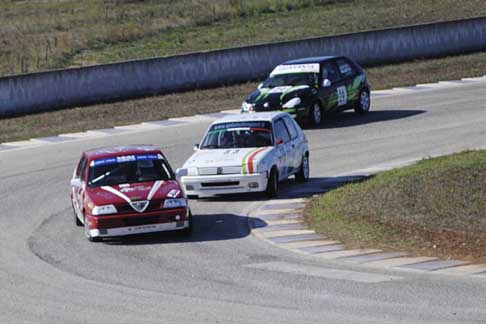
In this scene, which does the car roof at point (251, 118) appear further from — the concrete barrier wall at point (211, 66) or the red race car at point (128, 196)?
the concrete barrier wall at point (211, 66)

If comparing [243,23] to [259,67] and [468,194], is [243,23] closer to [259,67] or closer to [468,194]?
[259,67]

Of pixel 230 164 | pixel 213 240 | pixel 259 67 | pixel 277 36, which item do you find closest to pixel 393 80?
pixel 259 67

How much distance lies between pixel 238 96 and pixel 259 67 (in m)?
3.26

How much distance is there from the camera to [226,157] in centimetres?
2152

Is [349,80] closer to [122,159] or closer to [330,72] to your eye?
[330,72]

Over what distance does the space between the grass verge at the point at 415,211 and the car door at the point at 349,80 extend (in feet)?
29.0

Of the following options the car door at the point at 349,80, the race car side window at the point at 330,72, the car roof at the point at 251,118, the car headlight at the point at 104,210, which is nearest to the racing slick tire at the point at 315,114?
the race car side window at the point at 330,72

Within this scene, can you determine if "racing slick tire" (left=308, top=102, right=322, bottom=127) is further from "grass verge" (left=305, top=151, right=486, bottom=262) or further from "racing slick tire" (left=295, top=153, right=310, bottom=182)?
"grass verge" (left=305, top=151, right=486, bottom=262)

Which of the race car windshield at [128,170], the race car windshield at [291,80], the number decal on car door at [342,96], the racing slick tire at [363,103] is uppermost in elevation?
the race car windshield at [128,170]

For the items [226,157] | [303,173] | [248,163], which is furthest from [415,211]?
[303,173]

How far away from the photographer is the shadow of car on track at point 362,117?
30.6 meters

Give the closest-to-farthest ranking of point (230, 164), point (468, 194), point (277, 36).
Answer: point (468, 194) < point (230, 164) < point (277, 36)

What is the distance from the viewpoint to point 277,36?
46.5m

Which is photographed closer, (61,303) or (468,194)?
(61,303)
